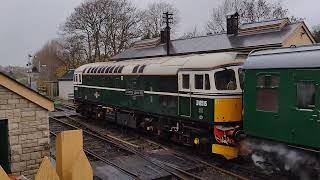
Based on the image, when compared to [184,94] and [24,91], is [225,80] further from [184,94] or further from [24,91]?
[24,91]

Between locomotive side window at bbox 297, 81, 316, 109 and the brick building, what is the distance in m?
6.04

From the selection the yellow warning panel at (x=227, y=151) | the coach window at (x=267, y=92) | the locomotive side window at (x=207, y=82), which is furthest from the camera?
the locomotive side window at (x=207, y=82)

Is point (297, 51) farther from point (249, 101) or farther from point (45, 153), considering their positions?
point (45, 153)

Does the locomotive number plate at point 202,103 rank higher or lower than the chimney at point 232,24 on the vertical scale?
lower

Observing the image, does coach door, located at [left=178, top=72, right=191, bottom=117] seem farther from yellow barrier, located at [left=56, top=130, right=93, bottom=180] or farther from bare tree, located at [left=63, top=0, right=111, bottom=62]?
bare tree, located at [left=63, top=0, right=111, bottom=62]

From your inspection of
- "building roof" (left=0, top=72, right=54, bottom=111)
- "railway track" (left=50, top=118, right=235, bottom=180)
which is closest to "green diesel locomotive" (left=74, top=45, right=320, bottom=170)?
"railway track" (left=50, top=118, right=235, bottom=180)

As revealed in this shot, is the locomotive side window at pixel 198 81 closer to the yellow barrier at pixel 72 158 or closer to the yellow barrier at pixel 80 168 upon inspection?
the yellow barrier at pixel 72 158

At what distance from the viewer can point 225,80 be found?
12.5 metres

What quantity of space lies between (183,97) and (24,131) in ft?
19.2

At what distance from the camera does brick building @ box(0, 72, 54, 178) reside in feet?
30.6

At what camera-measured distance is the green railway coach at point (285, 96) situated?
29.3ft

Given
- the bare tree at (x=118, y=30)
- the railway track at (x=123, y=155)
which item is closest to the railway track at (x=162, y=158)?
the railway track at (x=123, y=155)

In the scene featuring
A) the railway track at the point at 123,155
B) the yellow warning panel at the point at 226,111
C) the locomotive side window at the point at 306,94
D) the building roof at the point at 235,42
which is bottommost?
the railway track at the point at 123,155

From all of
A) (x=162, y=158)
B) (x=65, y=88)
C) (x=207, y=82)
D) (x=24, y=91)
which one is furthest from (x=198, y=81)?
(x=65, y=88)
